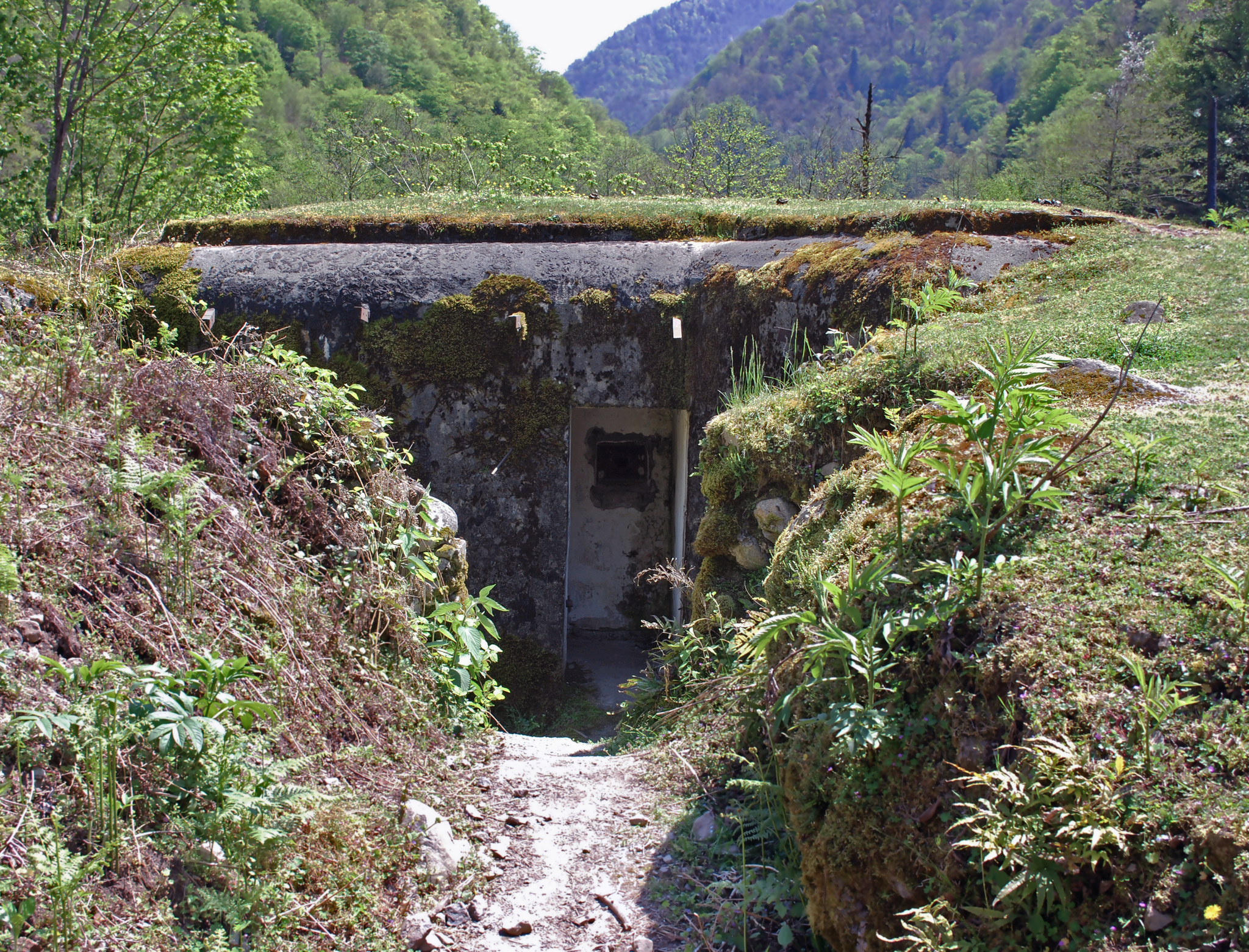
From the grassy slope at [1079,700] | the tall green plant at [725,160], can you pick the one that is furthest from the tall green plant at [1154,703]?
the tall green plant at [725,160]

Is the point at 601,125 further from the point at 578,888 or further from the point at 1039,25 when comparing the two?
the point at 578,888

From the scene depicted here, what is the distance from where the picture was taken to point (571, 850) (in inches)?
134

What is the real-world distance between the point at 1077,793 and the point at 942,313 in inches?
175

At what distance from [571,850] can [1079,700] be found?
212cm

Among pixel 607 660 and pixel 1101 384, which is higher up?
pixel 1101 384

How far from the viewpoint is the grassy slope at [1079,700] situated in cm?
183

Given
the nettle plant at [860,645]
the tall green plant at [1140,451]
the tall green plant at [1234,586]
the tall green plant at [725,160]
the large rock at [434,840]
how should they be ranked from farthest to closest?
the tall green plant at [725,160]
the large rock at [434,840]
the tall green plant at [1140,451]
the nettle plant at [860,645]
the tall green plant at [1234,586]

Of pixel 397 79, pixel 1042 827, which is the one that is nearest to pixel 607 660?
pixel 1042 827

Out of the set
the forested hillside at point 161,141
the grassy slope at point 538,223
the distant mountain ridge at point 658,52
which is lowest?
the grassy slope at point 538,223

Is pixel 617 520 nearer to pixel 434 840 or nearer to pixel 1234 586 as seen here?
pixel 434 840

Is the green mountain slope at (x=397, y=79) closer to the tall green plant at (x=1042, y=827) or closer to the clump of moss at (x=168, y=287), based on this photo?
the clump of moss at (x=168, y=287)

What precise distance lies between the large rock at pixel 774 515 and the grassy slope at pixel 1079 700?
3.98 ft

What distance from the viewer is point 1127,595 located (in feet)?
7.80

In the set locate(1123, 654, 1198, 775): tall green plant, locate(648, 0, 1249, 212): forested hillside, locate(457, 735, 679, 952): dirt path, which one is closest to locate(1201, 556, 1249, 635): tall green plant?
locate(1123, 654, 1198, 775): tall green plant
